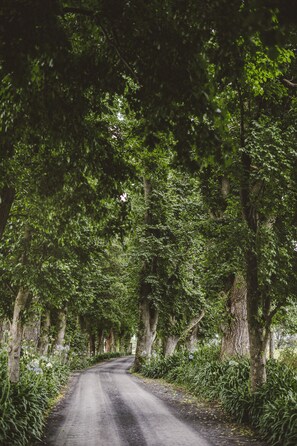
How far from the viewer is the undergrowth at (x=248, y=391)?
7.74m

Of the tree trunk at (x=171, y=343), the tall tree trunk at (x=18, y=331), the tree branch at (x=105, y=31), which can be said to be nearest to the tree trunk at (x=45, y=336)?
the tree trunk at (x=171, y=343)

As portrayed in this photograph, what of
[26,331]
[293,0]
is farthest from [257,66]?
→ [26,331]

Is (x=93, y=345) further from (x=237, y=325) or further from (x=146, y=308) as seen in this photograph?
(x=237, y=325)

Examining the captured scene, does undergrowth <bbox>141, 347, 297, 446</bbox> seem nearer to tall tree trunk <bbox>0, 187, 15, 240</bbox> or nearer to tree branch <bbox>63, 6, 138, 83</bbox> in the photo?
tall tree trunk <bbox>0, 187, 15, 240</bbox>

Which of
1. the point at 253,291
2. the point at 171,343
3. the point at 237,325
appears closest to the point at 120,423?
the point at 253,291

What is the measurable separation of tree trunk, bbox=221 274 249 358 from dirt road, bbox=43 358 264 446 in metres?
3.18

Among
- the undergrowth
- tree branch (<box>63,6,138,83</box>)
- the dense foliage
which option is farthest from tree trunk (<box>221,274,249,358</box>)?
tree branch (<box>63,6,138,83</box>)

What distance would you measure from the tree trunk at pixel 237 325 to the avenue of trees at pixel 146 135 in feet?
0.15

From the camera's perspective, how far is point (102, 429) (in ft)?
29.2

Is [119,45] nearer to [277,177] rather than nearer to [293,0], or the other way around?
[293,0]

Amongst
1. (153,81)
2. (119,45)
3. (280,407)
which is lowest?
(280,407)

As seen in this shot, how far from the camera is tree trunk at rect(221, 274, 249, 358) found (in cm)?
1392

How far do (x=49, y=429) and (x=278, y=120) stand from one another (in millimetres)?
9560

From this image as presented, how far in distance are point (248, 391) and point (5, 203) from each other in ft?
25.1
